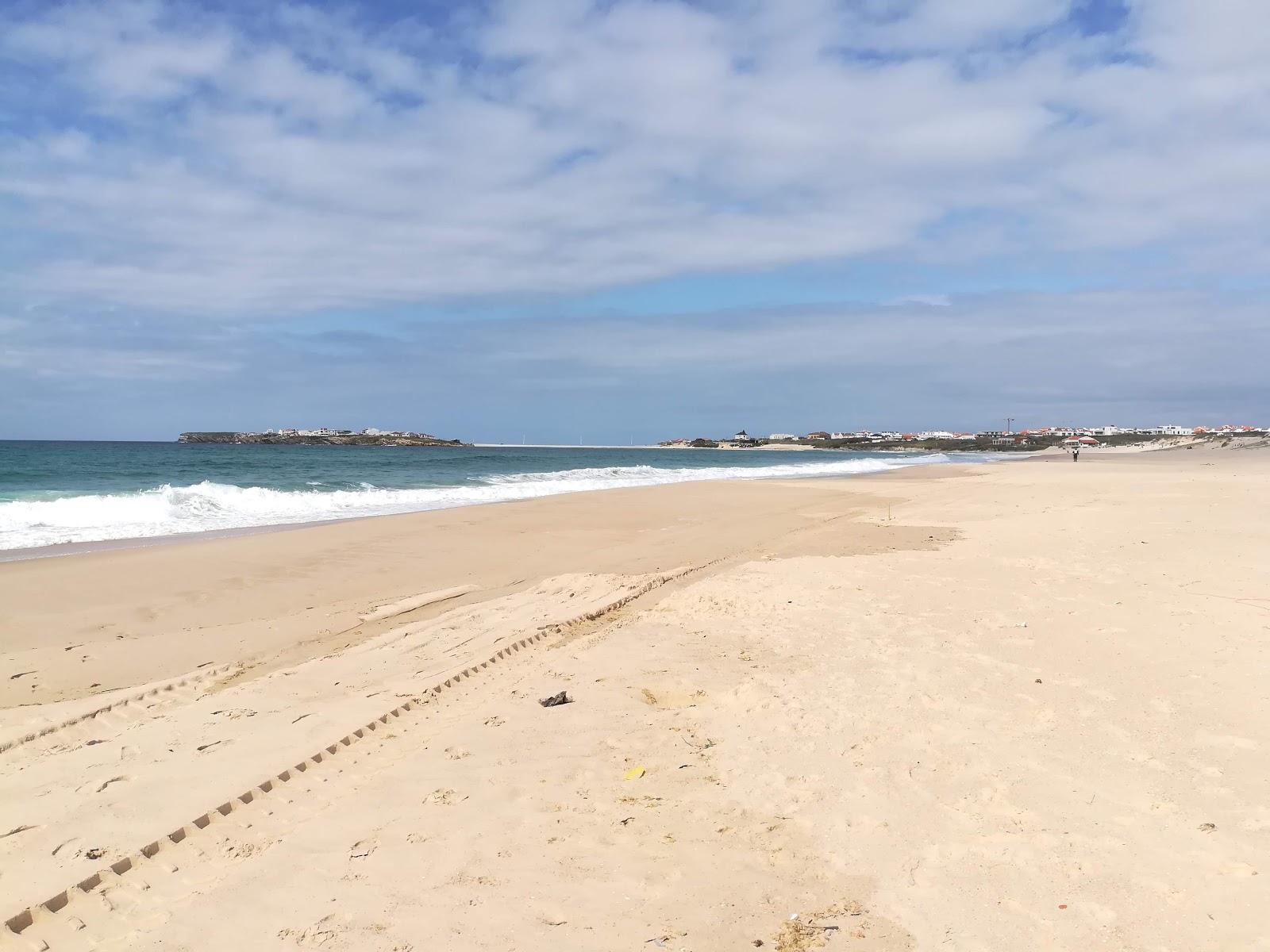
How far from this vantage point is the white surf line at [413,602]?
828 cm

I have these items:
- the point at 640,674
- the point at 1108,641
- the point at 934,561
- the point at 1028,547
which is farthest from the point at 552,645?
the point at 1028,547

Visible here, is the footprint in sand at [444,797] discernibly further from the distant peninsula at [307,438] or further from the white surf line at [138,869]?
the distant peninsula at [307,438]

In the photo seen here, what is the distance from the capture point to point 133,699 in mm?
5652

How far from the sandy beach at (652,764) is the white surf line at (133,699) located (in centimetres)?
4

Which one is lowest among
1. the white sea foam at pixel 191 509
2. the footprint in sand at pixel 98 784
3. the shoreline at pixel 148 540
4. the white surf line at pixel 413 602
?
the footprint in sand at pixel 98 784

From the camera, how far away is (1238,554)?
9.32 m

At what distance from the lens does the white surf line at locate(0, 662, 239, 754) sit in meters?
4.86

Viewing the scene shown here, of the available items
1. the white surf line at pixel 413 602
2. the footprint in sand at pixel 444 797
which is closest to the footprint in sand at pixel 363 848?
the footprint in sand at pixel 444 797

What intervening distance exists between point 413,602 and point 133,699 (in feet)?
11.3

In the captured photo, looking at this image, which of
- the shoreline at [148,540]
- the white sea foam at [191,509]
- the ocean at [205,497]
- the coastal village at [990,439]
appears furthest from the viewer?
the coastal village at [990,439]

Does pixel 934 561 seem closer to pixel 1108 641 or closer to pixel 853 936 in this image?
pixel 1108 641

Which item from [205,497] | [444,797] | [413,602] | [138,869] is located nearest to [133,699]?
[138,869]

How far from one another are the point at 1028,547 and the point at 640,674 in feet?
24.7

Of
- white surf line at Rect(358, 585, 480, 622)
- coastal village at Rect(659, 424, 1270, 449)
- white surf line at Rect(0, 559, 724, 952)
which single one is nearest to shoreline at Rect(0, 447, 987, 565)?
white surf line at Rect(358, 585, 480, 622)
